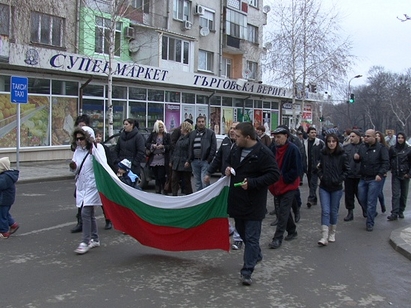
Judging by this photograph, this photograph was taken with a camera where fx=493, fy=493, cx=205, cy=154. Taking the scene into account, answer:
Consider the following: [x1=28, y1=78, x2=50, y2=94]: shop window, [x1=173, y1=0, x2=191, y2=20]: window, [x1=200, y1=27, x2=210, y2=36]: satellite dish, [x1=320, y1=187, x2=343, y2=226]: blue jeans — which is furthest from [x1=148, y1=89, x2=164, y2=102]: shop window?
[x1=320, y1=187, x2=343, y2=226]: blue jeans

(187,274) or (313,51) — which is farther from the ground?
(313,51)

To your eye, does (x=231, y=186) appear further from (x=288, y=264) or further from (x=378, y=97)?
(x=378, y=97)

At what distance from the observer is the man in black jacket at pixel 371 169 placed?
9070 mm

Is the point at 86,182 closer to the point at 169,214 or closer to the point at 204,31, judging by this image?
the point at 169,214

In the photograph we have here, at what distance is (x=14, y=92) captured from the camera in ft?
50.3

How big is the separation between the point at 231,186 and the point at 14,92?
38.2ft

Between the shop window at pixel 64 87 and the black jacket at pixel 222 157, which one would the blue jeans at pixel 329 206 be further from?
the shop window at pixel 64 87

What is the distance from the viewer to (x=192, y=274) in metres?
5.93

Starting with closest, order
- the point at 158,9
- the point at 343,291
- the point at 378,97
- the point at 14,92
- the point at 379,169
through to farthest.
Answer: the point at 343,291, the point at 379,169, the point at 14,92, the point at 158,9, the point at 378,97

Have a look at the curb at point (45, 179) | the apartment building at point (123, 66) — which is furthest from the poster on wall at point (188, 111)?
the curb at point (45, 179)

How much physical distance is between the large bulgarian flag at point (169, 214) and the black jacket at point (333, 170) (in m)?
2.41

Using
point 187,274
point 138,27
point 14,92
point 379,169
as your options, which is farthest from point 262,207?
point 138,27

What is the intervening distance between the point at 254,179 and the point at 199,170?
14.1ft

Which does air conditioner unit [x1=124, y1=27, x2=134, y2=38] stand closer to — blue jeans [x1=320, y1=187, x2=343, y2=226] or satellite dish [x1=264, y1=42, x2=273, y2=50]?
satellite dish [x1=264, y1=42, x2=273, y2=50]
